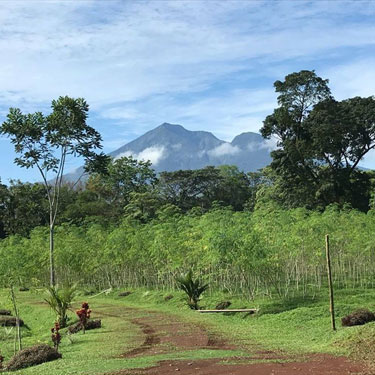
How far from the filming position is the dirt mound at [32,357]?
389 inches

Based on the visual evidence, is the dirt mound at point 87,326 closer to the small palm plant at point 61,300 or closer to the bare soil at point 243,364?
the small palm plant at point 61,300

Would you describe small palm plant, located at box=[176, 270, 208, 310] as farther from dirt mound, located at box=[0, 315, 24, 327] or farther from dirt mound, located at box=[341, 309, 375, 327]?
dirt mound, located at box=[341, 309, 375, 327]

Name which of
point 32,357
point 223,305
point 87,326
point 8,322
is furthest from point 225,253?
point 8,322

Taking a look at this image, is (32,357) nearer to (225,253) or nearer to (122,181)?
(225,253)

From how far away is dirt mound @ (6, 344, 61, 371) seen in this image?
9.88 metres

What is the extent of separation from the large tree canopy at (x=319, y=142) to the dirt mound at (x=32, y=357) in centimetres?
2498

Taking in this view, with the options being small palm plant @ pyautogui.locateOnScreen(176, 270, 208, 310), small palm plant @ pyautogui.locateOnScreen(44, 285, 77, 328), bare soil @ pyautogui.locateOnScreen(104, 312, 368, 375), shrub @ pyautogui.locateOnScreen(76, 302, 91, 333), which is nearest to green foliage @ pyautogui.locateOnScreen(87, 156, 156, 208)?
small palm plant @ pyautogui.locateOnScreen(176, 270, 208, 310)

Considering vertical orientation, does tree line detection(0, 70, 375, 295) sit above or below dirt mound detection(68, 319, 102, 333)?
above

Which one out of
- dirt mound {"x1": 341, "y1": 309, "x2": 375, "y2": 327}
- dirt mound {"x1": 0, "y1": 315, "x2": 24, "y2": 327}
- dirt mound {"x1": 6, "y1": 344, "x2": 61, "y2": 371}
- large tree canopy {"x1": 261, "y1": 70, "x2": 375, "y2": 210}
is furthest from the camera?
large tree canopy {"x1": 261, "y1": 70, "x2": 375, "y2": 210}

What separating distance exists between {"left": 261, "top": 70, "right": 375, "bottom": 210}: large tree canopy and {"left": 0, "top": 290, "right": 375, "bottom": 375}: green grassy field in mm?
16591

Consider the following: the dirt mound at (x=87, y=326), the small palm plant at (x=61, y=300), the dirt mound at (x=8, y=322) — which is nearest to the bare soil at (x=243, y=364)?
the dirt mound at (x=87, y=326)

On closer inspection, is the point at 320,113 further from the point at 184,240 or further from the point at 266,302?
the point at 266,302

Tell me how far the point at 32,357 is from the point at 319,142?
26.3 metres

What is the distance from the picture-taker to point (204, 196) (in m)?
52.7
